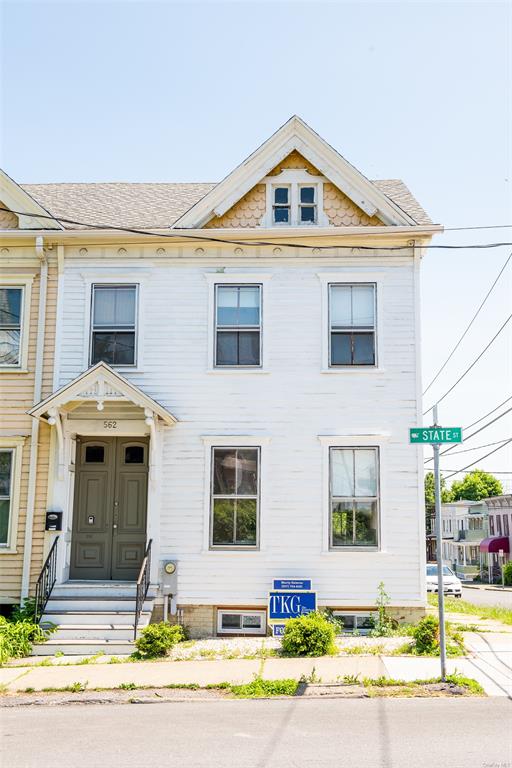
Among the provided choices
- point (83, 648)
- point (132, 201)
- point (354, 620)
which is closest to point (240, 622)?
point (354, 620)

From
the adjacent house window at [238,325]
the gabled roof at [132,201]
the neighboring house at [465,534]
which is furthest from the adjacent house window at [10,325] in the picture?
the neighboring house at [465,534]

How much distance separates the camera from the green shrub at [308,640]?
433 inches

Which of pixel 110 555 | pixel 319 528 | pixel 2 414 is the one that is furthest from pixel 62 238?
pixel 319 528

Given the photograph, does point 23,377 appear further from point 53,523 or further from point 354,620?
point 354,620

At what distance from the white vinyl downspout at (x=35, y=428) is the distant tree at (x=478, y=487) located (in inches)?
3625

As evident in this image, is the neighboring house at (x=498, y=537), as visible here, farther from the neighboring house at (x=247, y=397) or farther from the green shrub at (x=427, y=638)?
the green shrub at (x=427, y=638)

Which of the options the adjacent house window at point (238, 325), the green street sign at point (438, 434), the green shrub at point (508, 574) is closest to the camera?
the green street sign at point (438, 434)

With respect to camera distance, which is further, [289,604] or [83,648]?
[289,604]

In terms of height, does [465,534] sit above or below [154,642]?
below

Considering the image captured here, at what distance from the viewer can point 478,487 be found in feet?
327

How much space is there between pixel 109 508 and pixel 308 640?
15.7ft

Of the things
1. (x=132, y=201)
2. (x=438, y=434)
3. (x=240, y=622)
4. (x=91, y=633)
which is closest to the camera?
(x=438, y=434)

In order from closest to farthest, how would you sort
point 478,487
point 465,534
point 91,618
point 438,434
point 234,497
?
point 438,434 < point 91,618 < point 234,497 < point 465,534 < point 478,487

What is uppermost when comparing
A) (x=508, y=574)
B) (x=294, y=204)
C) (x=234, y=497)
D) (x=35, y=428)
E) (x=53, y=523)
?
(x=294, y=204)
